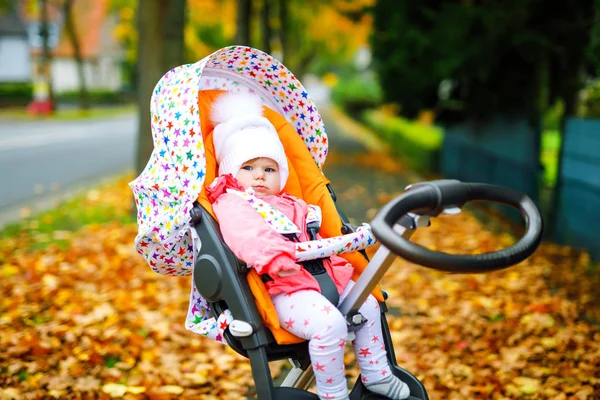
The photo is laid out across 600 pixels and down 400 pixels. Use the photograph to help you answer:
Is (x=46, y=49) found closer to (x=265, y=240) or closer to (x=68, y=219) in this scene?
(x=68, y=219)

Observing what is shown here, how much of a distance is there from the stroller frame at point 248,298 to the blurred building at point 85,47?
5808 cm

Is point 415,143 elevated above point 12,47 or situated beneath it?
elevated above

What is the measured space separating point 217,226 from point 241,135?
1.62 feet

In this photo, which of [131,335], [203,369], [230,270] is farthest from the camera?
[131,335]

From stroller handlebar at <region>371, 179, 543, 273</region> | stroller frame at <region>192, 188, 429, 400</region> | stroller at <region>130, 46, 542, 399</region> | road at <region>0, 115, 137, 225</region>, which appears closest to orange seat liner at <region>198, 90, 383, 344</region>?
stroller at <region>130, 46, 542, 399</region>

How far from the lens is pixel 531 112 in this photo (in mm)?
8594

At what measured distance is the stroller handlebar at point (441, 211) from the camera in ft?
6.70

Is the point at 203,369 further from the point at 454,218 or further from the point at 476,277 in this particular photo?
the point at 454,218

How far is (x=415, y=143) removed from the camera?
15.4 metres

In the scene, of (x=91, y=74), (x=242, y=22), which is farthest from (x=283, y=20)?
(x=91, y=74)

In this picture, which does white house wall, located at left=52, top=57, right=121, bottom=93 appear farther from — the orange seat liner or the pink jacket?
the pink jacket

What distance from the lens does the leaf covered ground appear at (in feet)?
12.9

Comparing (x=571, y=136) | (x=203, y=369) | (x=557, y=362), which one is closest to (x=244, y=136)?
(x=203, y=369)

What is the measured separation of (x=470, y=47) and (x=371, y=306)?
20.2 ft
